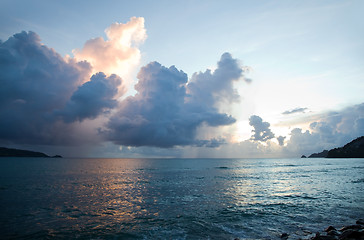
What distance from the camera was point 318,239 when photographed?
581 inches

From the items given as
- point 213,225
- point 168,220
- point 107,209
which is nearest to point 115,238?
point 168,220

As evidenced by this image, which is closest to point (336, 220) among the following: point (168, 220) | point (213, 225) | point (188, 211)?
point (213, 225)

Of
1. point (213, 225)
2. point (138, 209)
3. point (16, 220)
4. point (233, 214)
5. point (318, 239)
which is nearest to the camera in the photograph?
point (318, 239)

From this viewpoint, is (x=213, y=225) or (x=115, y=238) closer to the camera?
(x=115, y=238)

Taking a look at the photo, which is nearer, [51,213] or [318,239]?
[318,239]

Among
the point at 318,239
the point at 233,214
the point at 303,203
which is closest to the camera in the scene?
the point at 318,239

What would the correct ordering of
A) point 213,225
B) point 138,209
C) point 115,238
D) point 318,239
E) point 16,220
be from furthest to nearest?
point 138,209 < point 16,220 < point 213,225 < point 115,238 < point 318,239

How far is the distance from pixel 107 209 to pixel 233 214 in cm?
1608

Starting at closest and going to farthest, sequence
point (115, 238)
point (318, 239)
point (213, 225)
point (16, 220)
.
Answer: point (318, 239), point (115, 238), point (213, 225), point (16, 220)

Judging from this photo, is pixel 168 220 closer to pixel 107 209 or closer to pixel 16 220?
pixel 107 209

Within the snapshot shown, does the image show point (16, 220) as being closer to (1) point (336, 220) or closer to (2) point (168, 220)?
(2) point (168, 220)

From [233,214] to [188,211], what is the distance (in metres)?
5.40

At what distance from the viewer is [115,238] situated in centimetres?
1642

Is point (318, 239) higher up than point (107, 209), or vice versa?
point (318, 239)
